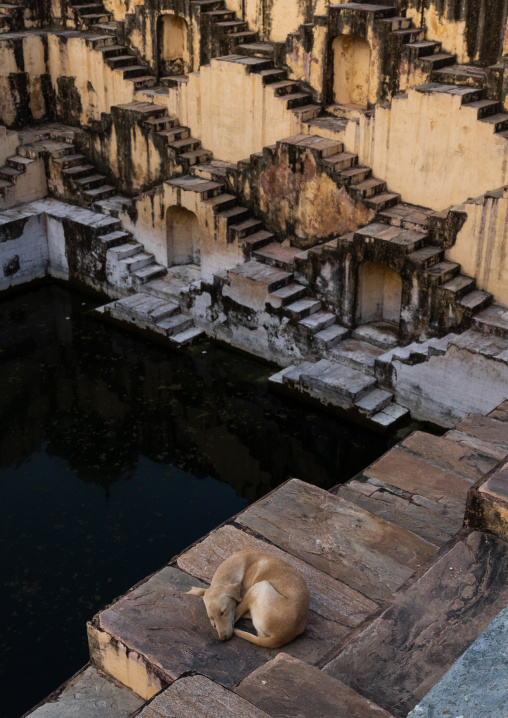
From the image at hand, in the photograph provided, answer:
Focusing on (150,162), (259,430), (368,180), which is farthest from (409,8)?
(259,430)

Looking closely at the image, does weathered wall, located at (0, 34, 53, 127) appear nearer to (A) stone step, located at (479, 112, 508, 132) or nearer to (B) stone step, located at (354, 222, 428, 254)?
(B) stone step, located at (354, 222, 428, 254)

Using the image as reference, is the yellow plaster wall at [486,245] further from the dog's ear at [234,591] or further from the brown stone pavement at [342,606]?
the dog's ear at [234,591]

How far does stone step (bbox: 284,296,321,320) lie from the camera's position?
12.4m

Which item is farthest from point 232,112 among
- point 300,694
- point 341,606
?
point 300,694

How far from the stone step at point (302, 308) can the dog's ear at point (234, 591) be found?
687cm

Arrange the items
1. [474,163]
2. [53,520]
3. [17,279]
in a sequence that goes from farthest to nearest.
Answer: [17,279] < [474,163] < [53,520]

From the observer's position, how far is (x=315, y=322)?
12352 millimetres

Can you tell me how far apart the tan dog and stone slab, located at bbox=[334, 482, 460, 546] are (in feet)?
4.57

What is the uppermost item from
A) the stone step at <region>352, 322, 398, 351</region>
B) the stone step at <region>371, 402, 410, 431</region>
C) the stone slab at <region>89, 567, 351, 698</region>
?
the stone slab at <region>89, 567, 351, 698</region>

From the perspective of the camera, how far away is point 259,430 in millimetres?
11398

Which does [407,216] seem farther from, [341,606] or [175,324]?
[341,606]

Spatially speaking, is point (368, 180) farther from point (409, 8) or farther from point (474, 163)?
point (409, 8)

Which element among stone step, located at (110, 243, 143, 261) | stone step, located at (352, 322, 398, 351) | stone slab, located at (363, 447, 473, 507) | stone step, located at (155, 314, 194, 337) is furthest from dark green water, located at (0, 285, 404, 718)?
stone slab, located at (363, 447, 473, 507)

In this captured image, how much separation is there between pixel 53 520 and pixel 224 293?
4739mm
